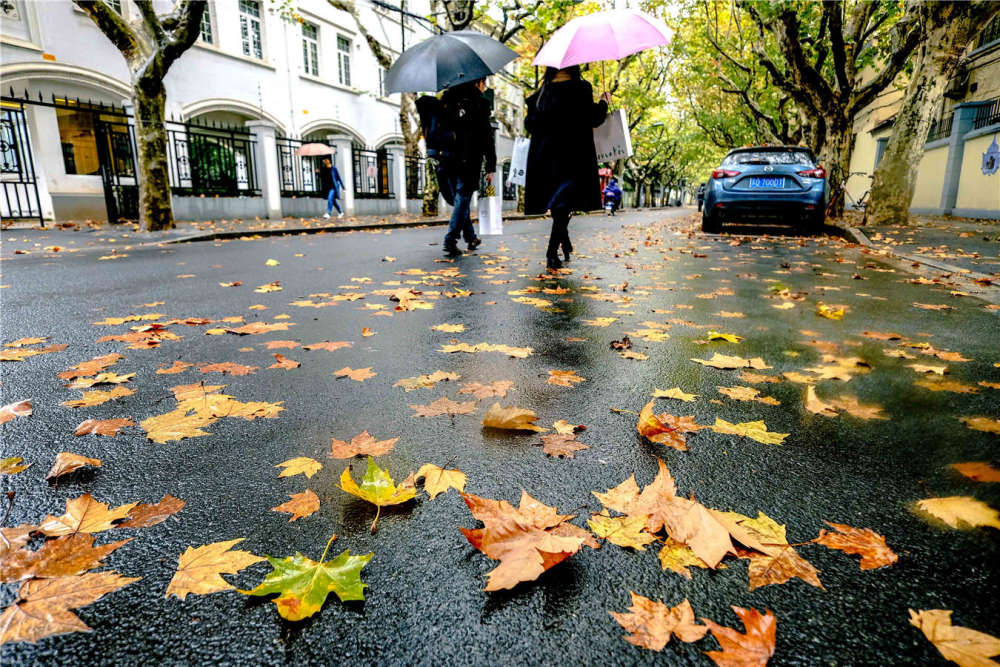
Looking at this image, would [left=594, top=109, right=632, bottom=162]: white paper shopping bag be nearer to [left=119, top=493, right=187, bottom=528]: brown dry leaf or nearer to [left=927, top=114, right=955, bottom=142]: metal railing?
[left=119, top=493, right=187, bottom=528]: brown dry leaf

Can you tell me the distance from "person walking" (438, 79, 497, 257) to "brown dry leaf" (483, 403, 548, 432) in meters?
4.93

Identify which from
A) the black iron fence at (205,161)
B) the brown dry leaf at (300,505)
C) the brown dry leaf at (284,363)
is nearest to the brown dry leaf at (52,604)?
the brown dry leaf at (300,505)

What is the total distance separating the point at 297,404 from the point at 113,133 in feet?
45.4

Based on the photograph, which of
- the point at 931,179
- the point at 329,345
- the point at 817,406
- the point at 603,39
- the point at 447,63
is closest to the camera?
the point at 817,406

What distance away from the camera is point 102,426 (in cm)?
194

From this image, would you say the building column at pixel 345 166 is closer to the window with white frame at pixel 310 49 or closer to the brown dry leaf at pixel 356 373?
the window with white frame at pixel 310 49

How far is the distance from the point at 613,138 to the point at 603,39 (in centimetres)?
93

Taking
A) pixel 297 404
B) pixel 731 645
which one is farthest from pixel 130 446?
pixel 731 645

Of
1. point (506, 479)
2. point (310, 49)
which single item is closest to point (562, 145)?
point (506, 479)

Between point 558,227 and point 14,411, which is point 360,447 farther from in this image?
point 558,227

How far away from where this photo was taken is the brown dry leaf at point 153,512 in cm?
139

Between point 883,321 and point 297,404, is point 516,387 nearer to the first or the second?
point 297,404

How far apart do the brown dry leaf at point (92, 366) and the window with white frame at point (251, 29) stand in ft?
64.9

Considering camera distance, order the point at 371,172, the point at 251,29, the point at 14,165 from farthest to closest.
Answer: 1. the point at 371,172
2. the point at 251,29
3. the point at 14,165
